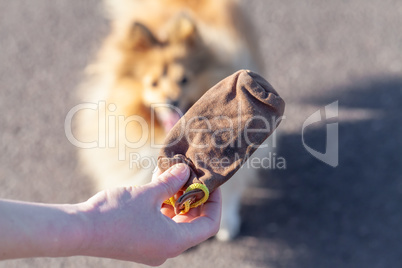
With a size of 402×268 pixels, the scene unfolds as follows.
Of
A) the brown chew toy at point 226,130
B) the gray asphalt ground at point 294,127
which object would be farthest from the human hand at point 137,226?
the gray asphalt ground at point 294,127

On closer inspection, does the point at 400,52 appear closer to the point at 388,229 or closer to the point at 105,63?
the point at 388,229

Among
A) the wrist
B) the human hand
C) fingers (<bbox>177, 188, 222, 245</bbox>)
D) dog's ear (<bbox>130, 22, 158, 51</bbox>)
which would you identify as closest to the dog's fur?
dog's ear (<bbox>130, 22, 158, 51</bbox>)

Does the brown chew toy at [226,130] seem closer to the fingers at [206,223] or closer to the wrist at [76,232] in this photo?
the fingers at [206,223]

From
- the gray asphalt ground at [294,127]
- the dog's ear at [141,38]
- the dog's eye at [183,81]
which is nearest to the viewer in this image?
the dog's ear at [141,38]

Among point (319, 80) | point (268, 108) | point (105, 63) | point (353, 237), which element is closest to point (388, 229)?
point (353, 237)

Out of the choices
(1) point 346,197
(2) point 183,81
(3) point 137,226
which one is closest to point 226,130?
(3) point 137,226

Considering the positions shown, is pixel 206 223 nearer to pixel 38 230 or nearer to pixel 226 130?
pixel 226 130

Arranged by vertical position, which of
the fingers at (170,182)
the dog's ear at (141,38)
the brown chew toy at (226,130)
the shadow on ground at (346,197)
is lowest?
the shadow on ground at (346,197)

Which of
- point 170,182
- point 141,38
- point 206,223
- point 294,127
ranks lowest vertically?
point 206,223
